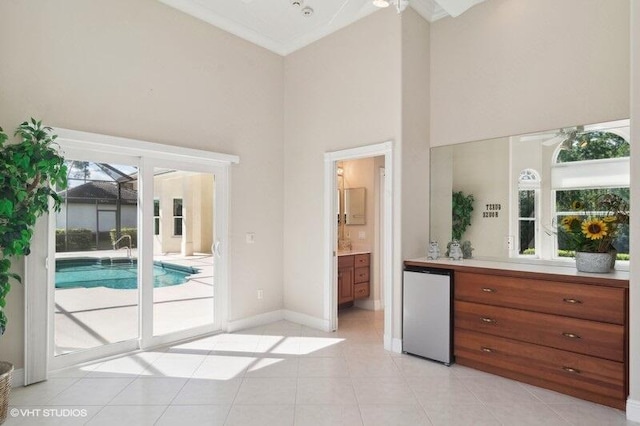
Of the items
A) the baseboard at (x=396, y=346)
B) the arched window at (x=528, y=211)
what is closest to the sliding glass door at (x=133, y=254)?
the baseboard at (x=396, y=346)

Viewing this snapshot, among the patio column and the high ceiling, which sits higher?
the high ceiling

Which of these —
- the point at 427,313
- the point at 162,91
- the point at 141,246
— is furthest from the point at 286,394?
the point at 162,91

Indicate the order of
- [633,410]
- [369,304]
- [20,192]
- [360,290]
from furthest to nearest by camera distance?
[369,304] < [360,290] < [20,192] < [633,410]

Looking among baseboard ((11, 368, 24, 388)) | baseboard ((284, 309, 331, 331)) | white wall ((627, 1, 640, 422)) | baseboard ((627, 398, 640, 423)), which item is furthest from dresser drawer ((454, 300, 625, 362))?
baseboard ((11, 368, 24, 388))

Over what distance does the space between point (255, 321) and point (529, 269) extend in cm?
317

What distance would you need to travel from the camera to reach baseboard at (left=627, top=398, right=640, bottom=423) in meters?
2.41

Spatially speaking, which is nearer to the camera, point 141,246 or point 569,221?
point 569,221

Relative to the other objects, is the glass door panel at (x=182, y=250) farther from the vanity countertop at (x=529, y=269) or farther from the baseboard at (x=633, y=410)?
the baseboard at (x=633, y=410)

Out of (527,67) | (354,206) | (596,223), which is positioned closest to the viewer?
(596,223)

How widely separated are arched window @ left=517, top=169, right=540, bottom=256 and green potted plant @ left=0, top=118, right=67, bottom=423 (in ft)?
13.3

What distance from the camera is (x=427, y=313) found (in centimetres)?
350

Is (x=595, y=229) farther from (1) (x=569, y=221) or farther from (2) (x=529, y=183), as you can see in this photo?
(2) (x=529, y=183)

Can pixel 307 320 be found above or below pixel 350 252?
below

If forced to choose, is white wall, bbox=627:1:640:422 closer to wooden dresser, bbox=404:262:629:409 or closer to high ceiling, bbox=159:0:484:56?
wooden dresser, bbox=404:262:629:409
